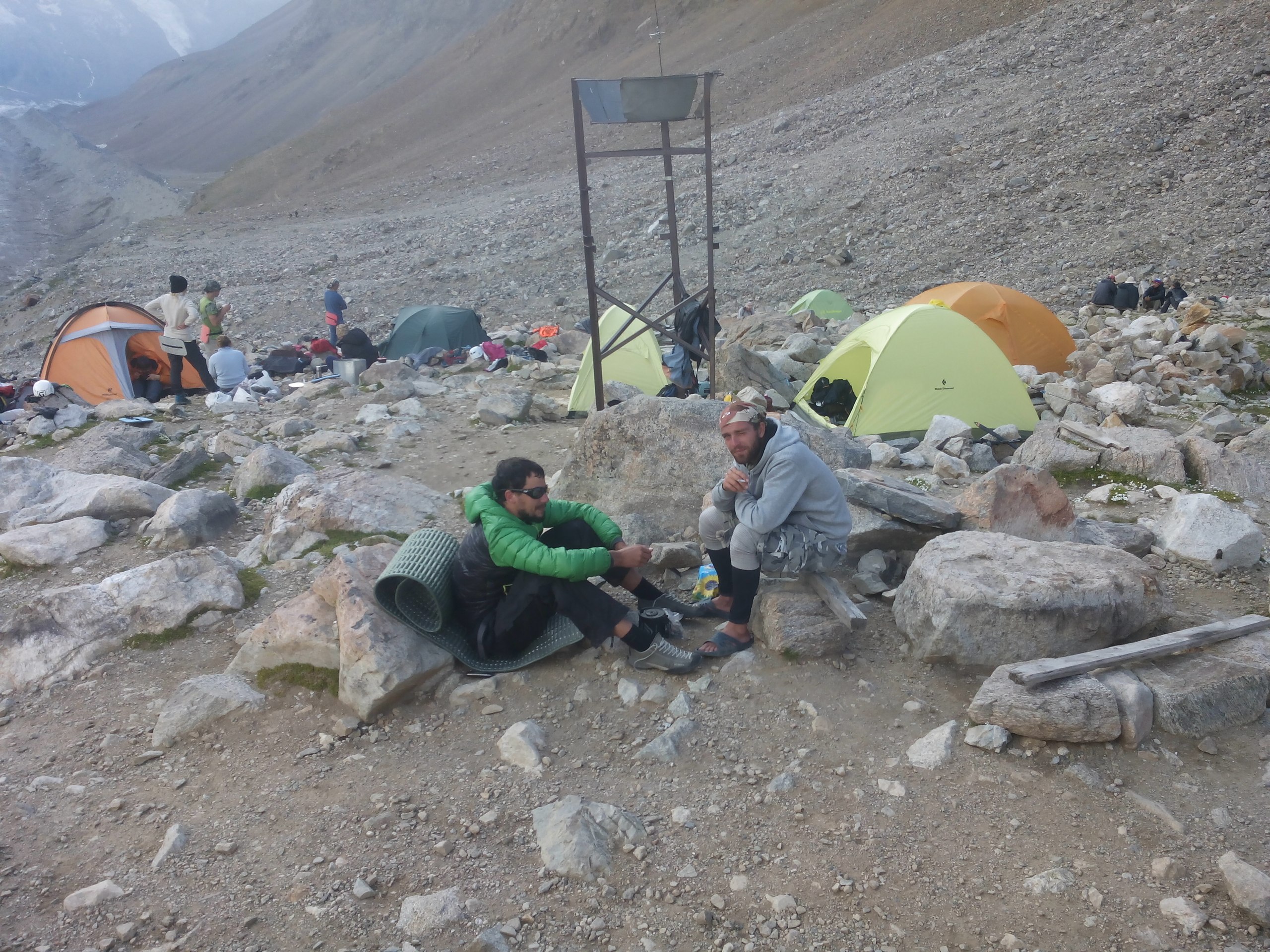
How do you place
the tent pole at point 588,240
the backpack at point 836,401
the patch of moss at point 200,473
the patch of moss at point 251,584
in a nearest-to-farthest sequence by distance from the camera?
the patch of moss at point 251,584 → the tent pole at point 588,240 → the patch of moss at point 200,473 → the backpack at point 836,401

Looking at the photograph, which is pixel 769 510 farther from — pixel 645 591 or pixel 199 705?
pixel 199 705

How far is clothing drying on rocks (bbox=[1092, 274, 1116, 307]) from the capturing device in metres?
13.3

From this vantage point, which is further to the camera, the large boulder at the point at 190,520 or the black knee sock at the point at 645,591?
the large boulder at the point at 190,520

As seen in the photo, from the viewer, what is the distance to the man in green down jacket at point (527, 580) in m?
3.86

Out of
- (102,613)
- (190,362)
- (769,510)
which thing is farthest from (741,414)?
(190,362)

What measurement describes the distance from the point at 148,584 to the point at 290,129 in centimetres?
6659

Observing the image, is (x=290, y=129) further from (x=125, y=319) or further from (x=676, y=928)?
(x=676, y=928)

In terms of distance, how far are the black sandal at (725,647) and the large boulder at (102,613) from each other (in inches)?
104

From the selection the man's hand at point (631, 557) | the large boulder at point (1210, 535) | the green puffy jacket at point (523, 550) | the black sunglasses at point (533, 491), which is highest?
the black sunglasses at point (533, 491)

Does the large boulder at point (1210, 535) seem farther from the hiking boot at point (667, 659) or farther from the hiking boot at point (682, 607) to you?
the hiking boot at point (667, 659)

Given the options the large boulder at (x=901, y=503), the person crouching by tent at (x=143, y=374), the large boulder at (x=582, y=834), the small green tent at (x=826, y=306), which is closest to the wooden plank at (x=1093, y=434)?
the large boulder at (x=901, y=503)

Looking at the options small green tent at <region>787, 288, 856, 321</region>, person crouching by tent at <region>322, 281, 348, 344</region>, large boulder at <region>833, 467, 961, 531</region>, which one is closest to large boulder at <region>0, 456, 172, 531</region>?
large boulder at <region>833, 467, 961, 531</region>

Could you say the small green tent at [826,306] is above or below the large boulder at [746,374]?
below

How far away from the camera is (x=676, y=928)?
2.76 m
